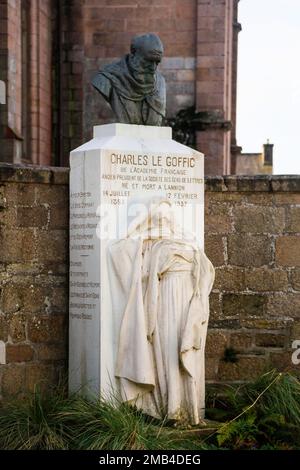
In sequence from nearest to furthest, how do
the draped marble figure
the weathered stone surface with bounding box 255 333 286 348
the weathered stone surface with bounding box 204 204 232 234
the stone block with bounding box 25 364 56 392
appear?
the draped marble figure < the stone block with bounding box 25 364 56 392 < the weathered stone surface with bounding box 204 204 232 234 < the weathered stone surface with bounding box 255 333 286 348

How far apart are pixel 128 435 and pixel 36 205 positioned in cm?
235

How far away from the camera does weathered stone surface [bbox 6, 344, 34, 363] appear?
34.1 feet

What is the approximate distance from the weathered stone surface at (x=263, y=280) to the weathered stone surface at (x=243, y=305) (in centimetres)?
9

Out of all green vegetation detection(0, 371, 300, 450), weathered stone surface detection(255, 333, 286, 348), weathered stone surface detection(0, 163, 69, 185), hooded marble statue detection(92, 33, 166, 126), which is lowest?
green vegetation detection(0, 371, 300, 450)

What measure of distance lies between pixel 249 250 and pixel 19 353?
7.39 feet

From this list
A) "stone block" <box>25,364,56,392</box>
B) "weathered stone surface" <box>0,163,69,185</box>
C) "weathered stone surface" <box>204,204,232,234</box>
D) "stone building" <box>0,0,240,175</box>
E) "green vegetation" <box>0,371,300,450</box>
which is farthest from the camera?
"stone building" <box>0,0,240,175</box>

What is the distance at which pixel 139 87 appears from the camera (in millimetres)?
10578

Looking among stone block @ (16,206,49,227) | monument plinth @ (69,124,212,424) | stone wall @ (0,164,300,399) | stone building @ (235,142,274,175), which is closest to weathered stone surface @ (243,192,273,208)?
stone wall @ (0,164,300,399)

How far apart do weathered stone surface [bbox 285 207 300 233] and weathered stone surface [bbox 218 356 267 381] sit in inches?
46.3

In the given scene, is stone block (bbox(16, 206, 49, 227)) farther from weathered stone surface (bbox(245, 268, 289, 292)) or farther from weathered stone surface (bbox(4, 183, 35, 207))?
weathered stone surface (bbox(245, 268, 289, 292))

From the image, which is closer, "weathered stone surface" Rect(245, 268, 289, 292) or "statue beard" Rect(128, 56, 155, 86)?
"statue beard" Rect(128, 56, 155, 86)

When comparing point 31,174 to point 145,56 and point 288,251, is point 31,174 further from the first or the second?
point 288,251

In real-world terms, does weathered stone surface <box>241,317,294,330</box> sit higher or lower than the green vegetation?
higher
